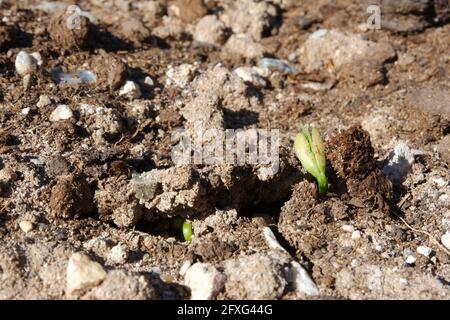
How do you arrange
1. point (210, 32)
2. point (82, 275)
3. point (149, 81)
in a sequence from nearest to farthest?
1. point (82, 275)
2. point (149, 81)
3. point (210, 32)

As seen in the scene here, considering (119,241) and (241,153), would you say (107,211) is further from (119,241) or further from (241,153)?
(241,153)

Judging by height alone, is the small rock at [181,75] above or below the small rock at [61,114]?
above

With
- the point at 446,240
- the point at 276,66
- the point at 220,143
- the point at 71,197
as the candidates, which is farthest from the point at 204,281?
the point at 276,66

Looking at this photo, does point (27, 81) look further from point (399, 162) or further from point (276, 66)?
point (399, 162)

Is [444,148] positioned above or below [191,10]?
below

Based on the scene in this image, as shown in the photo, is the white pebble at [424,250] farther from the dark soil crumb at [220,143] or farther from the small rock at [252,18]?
the small rock at [252,18]

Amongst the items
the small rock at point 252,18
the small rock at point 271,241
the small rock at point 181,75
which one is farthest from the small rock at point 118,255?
the small rock at point 252,18
